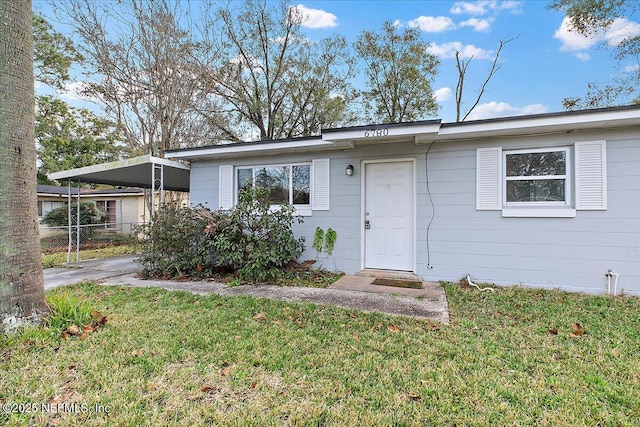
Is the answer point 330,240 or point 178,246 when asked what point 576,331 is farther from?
point 178,246

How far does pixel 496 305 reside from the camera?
4.04 m

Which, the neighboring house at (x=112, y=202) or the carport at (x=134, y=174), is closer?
the carport at (x=134, y=174)

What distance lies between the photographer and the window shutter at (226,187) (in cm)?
699

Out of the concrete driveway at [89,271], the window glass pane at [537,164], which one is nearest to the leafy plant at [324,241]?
the window glass pane at [537,164]

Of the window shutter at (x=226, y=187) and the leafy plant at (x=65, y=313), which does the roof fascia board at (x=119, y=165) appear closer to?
the window shutter at (x=226, y=187)

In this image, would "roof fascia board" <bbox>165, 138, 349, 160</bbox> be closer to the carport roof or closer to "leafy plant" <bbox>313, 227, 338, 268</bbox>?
the carport roof

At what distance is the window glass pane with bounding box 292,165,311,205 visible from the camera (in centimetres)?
646

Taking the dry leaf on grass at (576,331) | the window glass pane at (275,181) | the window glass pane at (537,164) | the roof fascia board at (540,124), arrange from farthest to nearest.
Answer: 1. the window glass pane at (275,181)
2. the window glass pane at (537,164)
3. the roof fascia board at (540,124)
4. the dry leaf on grass at (576,331)

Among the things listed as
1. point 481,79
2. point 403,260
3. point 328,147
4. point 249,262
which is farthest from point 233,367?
point 481,79

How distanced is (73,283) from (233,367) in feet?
15.6

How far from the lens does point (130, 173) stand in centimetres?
757

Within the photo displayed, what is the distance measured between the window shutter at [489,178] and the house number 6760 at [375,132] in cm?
165

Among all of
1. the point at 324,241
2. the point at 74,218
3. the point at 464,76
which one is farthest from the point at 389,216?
the point at 74,218

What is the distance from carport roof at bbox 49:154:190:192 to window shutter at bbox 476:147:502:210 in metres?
6.12
